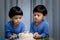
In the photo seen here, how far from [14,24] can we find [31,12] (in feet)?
0.59

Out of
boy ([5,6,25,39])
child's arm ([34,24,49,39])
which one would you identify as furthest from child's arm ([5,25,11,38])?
child's arm ([34,24,49,39])

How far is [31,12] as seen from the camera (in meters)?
1.19

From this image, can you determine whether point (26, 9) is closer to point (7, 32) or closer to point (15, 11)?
point (15, 11)

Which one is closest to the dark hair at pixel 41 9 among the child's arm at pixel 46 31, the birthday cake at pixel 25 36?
the child's arm at pixel 46 31

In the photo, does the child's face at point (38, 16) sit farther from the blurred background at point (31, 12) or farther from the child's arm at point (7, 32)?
the child's arm at point (7, 32)

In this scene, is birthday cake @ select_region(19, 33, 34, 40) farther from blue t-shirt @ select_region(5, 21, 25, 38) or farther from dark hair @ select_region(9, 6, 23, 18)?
dark hair @ select_region(9, 6, 23, 18)

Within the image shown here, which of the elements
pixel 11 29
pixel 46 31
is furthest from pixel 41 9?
pixel 11 29

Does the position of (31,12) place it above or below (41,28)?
above

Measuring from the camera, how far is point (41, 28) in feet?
3.93

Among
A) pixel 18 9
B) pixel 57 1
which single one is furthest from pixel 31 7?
pixel 57 1

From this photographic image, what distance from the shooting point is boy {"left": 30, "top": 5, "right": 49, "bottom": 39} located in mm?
1190

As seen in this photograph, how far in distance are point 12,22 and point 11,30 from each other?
0.07 meters

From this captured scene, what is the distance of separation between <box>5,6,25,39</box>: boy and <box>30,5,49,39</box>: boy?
0.34ft

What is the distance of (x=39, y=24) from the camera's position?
1205 millimetres
